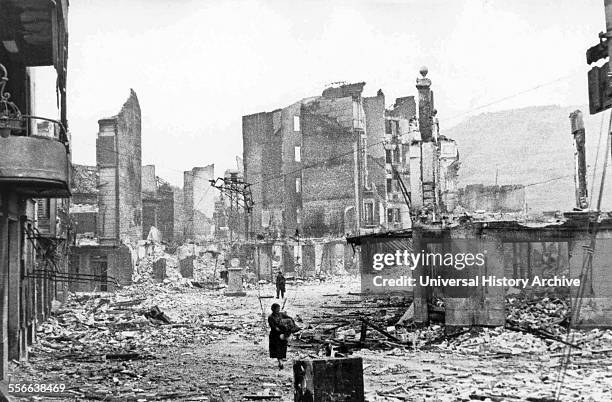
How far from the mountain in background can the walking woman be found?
7703 centimetres

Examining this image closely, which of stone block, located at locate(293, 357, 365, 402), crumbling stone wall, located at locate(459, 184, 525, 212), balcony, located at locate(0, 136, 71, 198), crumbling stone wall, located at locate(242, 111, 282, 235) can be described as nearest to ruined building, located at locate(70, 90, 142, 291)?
crumbling stone wall, located at locate(242, 111, 282, 235)

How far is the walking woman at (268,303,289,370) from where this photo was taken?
13.5 metres

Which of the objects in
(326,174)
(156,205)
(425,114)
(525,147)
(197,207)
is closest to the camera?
(425,114)

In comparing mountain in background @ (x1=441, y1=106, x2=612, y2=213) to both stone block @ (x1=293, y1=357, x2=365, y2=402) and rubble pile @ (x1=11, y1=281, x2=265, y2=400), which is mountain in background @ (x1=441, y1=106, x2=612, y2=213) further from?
stone block @ (x1=293, y1=357, x2=365, y2=402)

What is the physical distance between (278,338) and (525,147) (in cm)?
9030

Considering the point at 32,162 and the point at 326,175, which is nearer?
the point at 32,162

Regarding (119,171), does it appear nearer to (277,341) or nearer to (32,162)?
(277,341)

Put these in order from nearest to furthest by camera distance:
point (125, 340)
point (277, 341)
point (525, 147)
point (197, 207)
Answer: point (277, 341)
point (125, 340)
point (197, 207)
point (525, 147)

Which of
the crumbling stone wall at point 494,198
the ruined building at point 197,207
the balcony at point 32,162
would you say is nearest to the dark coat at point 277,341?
the balcony at point 32,162

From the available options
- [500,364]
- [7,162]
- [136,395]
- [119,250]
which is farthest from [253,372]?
[119,250]

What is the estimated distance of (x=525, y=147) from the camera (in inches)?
3834

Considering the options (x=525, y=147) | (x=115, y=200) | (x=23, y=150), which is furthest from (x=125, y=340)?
(x=525, y=147)

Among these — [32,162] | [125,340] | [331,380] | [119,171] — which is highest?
[119,171]

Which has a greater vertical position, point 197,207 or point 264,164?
point 264,164
